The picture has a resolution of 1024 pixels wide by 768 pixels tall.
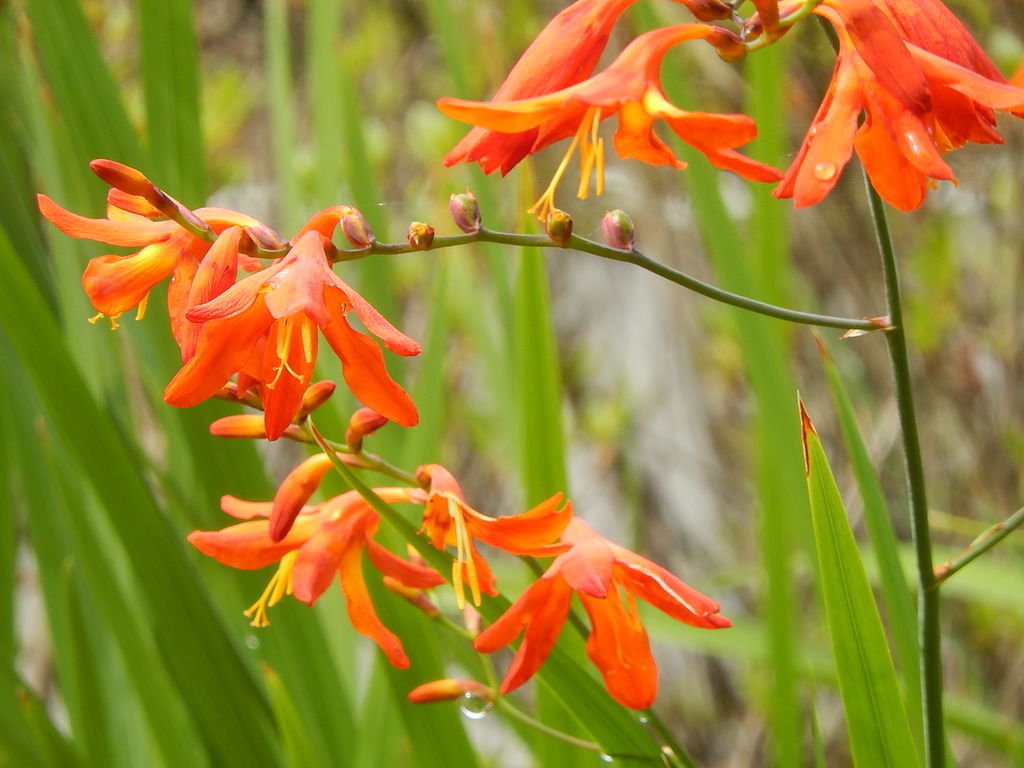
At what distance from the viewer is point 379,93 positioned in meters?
2.53

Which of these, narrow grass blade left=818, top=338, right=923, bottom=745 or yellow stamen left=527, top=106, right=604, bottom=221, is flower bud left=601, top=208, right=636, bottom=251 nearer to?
yellow stamen left=527, top=106, right=604, bottom=221

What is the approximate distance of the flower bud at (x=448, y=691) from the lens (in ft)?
1.94

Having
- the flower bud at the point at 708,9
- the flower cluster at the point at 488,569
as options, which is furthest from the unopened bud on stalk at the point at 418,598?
the flower bud at the point at 708,9

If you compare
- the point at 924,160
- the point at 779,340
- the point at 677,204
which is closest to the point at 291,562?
the point at 924,160

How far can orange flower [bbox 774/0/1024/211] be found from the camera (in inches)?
16.2

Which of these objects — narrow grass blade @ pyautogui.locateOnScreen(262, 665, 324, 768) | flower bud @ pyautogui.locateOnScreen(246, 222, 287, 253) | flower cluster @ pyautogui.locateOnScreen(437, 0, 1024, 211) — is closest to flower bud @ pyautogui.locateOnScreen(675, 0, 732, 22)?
flower cluster @ pyautogui.locateOnScreen(437, 0, 1024, 211)

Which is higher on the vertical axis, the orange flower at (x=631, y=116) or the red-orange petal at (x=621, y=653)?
the orange flower at (x=631, y=116)

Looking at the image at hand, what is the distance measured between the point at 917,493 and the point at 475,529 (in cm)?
20

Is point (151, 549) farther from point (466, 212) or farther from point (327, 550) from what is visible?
point (466, 212)

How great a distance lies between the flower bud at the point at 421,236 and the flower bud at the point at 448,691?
248 mm

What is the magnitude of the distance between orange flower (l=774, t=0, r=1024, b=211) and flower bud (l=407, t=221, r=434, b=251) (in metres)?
0.15

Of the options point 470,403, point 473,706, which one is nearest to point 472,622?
point 473,706

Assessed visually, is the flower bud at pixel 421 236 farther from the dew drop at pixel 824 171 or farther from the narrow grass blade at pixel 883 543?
the narrow grass blade at pixel 883 543

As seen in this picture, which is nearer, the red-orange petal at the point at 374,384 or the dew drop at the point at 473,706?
the red-orange petal at the point at 374,384
